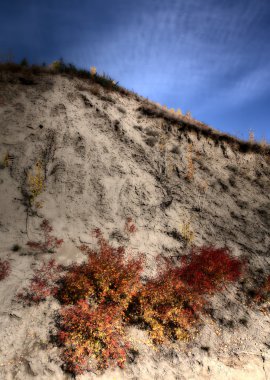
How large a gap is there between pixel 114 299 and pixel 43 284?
256 cm

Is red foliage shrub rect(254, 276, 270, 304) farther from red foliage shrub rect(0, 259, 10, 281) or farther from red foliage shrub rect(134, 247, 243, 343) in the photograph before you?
red foliage shrub rect(0, 259, 10, 281)

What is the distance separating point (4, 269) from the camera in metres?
9.20

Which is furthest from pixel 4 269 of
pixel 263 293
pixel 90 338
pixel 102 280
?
pixel 263 293

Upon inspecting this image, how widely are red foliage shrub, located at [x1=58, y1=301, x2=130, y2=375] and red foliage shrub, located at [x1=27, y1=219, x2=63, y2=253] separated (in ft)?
9.48

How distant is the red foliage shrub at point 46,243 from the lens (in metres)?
10.4

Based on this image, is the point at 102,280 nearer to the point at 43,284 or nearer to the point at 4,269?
the point at 43,284

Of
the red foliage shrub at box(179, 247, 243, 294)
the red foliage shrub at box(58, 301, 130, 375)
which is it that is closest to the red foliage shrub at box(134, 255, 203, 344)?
the red foliage shrub at box(179, 247, 243, 294)

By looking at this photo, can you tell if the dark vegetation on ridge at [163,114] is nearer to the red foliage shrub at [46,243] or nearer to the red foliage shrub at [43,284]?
the red foliage shrub at [46,243]

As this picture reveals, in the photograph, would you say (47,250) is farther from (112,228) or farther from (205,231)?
(205,231)

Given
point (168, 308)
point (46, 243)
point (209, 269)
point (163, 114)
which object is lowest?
point (168, 308)

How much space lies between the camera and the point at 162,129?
17.5 meters

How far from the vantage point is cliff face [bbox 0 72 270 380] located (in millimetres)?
8023

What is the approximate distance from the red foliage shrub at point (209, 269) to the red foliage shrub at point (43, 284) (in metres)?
5.27

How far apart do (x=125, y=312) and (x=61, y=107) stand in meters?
12.0
